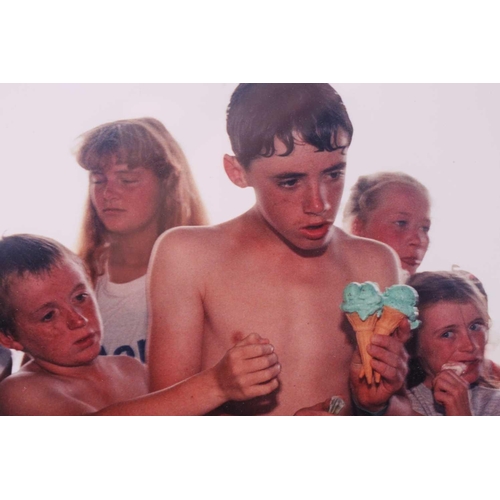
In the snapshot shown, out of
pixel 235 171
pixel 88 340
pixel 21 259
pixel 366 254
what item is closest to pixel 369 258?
pixel 366 254

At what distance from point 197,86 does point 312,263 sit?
1.55ft

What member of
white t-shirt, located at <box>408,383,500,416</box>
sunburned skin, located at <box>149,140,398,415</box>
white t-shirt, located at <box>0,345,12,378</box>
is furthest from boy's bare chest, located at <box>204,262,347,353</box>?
white t-shirt, located at <box>0,345,12,378</box>

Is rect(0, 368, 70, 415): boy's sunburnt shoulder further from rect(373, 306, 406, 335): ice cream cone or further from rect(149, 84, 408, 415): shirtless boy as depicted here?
rect(373, 306, 406, 335): ice cream cone

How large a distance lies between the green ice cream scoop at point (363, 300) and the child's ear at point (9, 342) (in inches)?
28.4

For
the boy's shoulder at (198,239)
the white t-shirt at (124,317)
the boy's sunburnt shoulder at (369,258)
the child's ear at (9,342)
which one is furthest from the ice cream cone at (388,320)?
the child's ear at (9,342)

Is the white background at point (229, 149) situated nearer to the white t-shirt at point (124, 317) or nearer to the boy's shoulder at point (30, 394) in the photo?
the white t-shirt at point (124, 317)

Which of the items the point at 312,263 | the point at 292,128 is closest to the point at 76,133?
the point at 292,128

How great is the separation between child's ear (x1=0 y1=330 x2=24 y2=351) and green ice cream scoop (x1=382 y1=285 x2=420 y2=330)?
811mm

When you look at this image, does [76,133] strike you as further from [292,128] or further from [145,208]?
[292,128]

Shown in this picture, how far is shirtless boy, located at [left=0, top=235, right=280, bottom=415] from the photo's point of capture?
1.86 metres

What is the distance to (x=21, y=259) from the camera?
187 centimetres

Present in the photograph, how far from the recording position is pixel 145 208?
1.92 metres

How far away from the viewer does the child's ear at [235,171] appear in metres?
1.89

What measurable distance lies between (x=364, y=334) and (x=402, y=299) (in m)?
0.11
